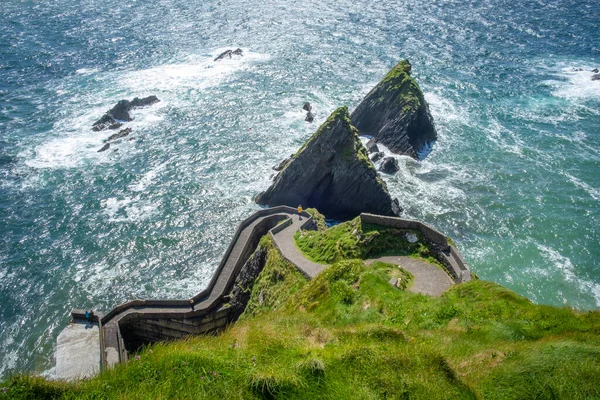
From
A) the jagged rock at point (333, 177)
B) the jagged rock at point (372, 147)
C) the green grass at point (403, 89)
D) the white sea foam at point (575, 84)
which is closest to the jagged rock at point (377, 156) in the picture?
the jagged rock at point (372, 147)

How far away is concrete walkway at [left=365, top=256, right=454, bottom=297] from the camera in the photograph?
26922 millimetres

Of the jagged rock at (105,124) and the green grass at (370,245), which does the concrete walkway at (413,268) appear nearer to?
the green grass at (370,245)

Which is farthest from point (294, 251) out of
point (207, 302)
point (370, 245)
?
point (207, 302)

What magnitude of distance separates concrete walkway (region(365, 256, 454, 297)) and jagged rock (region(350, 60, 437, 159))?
32.4 metres

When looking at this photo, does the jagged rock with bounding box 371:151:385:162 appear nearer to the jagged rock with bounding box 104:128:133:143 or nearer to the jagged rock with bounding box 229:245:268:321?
the jagged rock with bounding box 229:245:268:321

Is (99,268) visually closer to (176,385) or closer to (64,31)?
(176,385)

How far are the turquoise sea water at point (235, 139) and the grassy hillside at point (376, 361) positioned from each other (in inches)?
941

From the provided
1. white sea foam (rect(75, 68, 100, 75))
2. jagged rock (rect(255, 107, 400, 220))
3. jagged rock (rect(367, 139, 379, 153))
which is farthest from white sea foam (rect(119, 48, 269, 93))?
jagged rock (rect(255, 107, 400, 220))

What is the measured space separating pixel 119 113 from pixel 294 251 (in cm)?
4733

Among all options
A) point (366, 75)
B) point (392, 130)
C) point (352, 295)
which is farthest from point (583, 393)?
point (366, 75)

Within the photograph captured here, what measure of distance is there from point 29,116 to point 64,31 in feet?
132

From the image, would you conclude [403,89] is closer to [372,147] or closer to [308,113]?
[372,147]

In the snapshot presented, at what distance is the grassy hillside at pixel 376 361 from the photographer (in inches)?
497

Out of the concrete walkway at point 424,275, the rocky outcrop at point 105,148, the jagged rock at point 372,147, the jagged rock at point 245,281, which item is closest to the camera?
the concrete walkway at point 424,275
